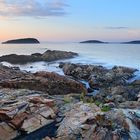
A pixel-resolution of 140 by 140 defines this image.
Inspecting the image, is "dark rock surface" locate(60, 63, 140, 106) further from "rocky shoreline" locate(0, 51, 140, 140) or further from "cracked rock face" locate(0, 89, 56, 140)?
"cracked rock face" locate(0, 89, 56, 140)

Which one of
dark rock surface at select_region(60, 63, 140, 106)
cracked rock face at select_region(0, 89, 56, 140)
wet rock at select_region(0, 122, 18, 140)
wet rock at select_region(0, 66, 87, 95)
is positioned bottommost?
dark rock surface at select_region(60, 63, 140, 106)

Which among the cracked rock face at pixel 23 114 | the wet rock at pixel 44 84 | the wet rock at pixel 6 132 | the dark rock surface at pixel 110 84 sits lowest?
the dark rock surface at pixel 110 84

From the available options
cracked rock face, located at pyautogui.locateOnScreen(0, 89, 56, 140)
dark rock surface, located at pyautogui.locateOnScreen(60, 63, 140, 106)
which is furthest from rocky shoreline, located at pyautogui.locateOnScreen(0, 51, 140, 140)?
dark rock surface, located at pyautogui.locateOnScreen(60, 63, 140, 106)

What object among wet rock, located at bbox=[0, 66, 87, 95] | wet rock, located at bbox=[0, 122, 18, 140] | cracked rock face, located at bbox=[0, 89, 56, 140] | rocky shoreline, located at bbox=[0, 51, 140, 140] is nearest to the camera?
wet rock, located at bbox=[0, 122, 18, 140]

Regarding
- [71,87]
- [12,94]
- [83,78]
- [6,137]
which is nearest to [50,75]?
[71,87]

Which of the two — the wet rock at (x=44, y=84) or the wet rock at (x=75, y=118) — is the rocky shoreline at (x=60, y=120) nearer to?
the wet rock at (x=75, y=118)

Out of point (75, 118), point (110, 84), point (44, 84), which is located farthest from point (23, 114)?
point (110, 84)

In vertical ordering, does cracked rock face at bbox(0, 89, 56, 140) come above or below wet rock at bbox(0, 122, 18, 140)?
above

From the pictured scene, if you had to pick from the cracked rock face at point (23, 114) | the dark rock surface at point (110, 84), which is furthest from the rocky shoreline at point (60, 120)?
the dark rock surface at point (110, 84)

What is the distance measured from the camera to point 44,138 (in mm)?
14883

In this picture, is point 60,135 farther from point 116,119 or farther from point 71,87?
point 71,87

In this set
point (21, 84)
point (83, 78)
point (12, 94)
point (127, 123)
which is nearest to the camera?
point (127, 123)

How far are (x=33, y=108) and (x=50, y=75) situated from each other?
692 inches

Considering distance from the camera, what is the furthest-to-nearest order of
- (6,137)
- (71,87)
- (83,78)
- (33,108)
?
(83,78), (71,87), (33,108), (6,137)
